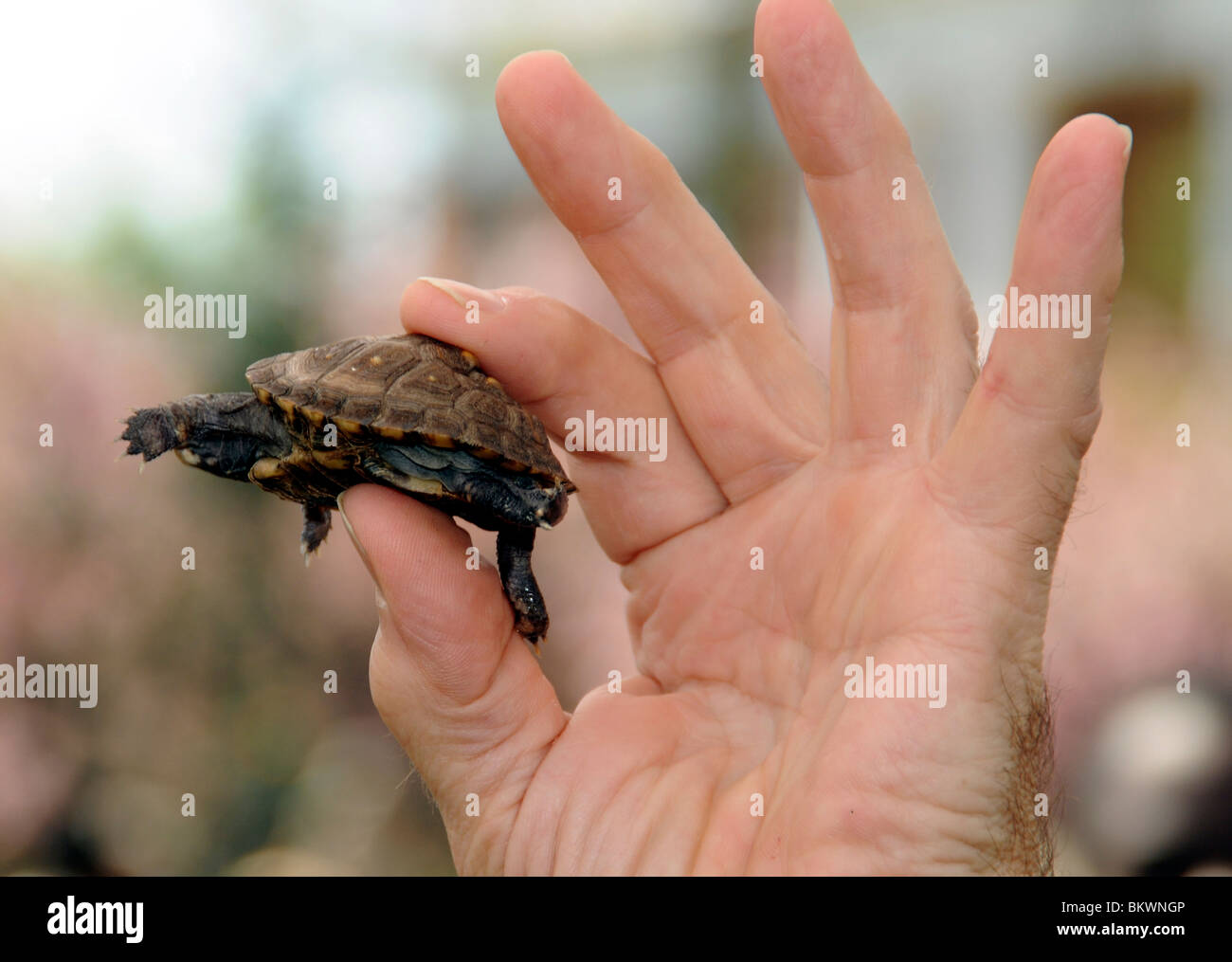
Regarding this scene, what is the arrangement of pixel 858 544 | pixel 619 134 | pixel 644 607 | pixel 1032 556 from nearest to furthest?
pixel 1032 556 → pixel 858 544 → pixel 619 134 → pixel 644 607

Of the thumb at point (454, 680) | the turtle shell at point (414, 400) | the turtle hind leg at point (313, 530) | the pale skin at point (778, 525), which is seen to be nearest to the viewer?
the pale skin at point (778, 525)

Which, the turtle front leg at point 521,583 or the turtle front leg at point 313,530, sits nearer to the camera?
the turtle front leg at point 521,583

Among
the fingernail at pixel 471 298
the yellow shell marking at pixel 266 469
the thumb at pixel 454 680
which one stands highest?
the fingernail at pixel 471 298

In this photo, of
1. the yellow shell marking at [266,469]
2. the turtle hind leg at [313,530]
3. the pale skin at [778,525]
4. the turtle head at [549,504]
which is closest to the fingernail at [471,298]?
the pale skin at [778,525]

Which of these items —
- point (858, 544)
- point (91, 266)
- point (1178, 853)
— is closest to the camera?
point (858, 544)

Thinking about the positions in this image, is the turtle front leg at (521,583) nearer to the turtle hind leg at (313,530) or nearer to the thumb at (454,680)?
the thumb at (454,680)

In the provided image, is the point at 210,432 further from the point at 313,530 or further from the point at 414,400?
the point at 414,400
